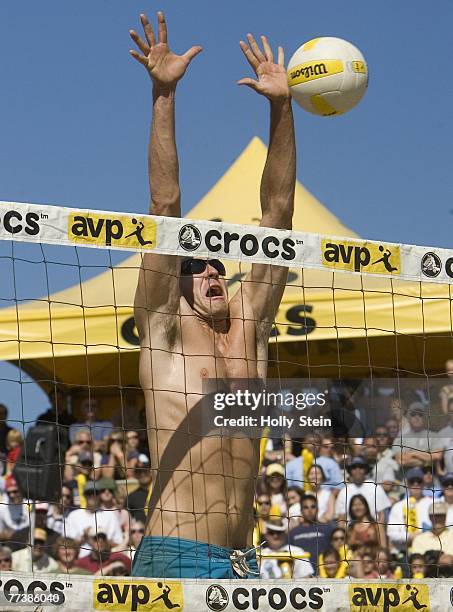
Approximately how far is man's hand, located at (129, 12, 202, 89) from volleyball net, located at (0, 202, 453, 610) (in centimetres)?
A: 59

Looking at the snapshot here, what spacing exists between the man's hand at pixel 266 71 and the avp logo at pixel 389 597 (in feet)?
6.79

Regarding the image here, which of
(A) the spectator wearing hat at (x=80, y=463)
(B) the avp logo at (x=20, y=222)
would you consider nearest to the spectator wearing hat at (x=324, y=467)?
(A) the spectator wearing hat at (x=80, y=463)

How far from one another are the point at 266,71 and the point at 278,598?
2.26m

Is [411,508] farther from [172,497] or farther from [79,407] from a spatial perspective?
[172,497]

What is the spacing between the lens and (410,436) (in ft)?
30.8

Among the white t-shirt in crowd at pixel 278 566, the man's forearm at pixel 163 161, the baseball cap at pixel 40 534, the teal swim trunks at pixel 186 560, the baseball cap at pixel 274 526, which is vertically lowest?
the teal swim trunks at pixel 186 560

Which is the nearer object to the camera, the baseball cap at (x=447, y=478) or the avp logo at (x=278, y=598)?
the avp logo at (x=278, y=598)

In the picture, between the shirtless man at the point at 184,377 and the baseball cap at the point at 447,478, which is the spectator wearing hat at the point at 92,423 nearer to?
the baseball cap at the point at 447,478

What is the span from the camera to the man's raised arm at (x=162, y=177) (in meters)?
4.99

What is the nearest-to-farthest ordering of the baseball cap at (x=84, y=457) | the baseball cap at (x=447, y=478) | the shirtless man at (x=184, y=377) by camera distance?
the shirtless man at (x=184, y=377) < the baseball cap at (x=447, y=478) < the baseball cap at (x=84, y=457)

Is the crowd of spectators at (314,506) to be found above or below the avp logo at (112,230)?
below

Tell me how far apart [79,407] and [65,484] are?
1587 millimetres

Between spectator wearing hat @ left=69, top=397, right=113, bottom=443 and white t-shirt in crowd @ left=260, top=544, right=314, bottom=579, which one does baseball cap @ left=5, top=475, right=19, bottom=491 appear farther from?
white t-shirt in crowd @ left=260, top=544, right=314, bottom=579

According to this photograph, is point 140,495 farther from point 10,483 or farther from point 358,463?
point 358,463
